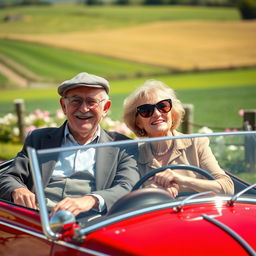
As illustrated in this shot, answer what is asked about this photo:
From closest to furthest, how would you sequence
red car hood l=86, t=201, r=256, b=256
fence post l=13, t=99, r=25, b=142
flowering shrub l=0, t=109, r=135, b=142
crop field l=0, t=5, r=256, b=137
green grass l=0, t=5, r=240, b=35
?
red car hood l=86, t=201, r=256, b=256 → flowering shrub l=0, t=109, r=135, b=142 → fence post l=13, t=99, r=25, b=142 → green grass l=0, t=5, r=240, b=35 → crop field l=0, t=5, r=256, b=137

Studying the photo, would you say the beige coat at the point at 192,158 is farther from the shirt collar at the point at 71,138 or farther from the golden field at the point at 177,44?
the golden field at the point at 177,44

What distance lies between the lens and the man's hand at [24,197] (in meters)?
2.77

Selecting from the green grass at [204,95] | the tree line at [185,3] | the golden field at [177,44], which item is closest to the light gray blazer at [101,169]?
the green grass at [204,95]

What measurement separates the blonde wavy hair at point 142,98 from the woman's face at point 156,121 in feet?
0.09

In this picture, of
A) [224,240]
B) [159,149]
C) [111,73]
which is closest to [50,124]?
[159,149]

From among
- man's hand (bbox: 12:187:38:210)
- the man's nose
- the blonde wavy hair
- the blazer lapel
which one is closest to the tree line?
the blonde wavy hair

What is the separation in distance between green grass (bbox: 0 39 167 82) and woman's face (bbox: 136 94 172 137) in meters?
11.2

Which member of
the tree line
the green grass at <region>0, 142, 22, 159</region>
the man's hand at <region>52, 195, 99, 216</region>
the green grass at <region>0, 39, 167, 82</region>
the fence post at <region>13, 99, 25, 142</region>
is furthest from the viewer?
the green grass at <region>0, 39, 167, 82</region>

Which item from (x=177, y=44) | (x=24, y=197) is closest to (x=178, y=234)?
(x=24, y=197)

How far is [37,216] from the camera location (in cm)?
248

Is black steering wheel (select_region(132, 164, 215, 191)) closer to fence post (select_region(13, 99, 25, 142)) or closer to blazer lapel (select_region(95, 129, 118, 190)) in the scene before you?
blazer lapel (select_region(95, 129, 118, 190))

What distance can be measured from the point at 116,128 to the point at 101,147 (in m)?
5.40

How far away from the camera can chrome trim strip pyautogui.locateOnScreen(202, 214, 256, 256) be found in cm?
212

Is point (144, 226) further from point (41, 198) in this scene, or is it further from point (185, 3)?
point (185, 3)
